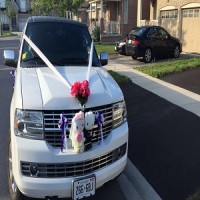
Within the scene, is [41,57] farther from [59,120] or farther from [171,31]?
[171,31]

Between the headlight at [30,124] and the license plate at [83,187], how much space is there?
640mm

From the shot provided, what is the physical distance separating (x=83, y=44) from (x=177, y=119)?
2.79 m

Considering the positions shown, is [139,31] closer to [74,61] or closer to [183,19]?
[183,19]

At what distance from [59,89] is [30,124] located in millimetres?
565

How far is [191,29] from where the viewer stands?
19312mm

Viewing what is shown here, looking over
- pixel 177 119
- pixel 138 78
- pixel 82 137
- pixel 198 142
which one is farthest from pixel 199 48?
pixel 82 137

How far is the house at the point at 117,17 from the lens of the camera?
92.7 feet

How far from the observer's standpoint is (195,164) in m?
5.20

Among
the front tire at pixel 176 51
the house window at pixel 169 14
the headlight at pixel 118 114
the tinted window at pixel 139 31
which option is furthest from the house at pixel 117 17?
the headlight at pixel 118 114

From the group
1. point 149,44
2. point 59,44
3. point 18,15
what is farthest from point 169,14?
point 18,15

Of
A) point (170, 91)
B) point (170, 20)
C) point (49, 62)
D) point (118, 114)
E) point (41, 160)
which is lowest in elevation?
point (170, 91)

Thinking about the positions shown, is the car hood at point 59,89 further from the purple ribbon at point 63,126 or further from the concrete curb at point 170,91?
the concrete curb at point 170,91

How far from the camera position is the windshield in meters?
5.36

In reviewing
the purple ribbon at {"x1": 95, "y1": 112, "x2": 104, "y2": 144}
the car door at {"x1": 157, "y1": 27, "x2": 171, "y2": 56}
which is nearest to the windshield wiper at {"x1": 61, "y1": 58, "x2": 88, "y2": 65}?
the purple ribbon at {"x1": 95, "y1": 112, "x2": 104, "y2": 144}
